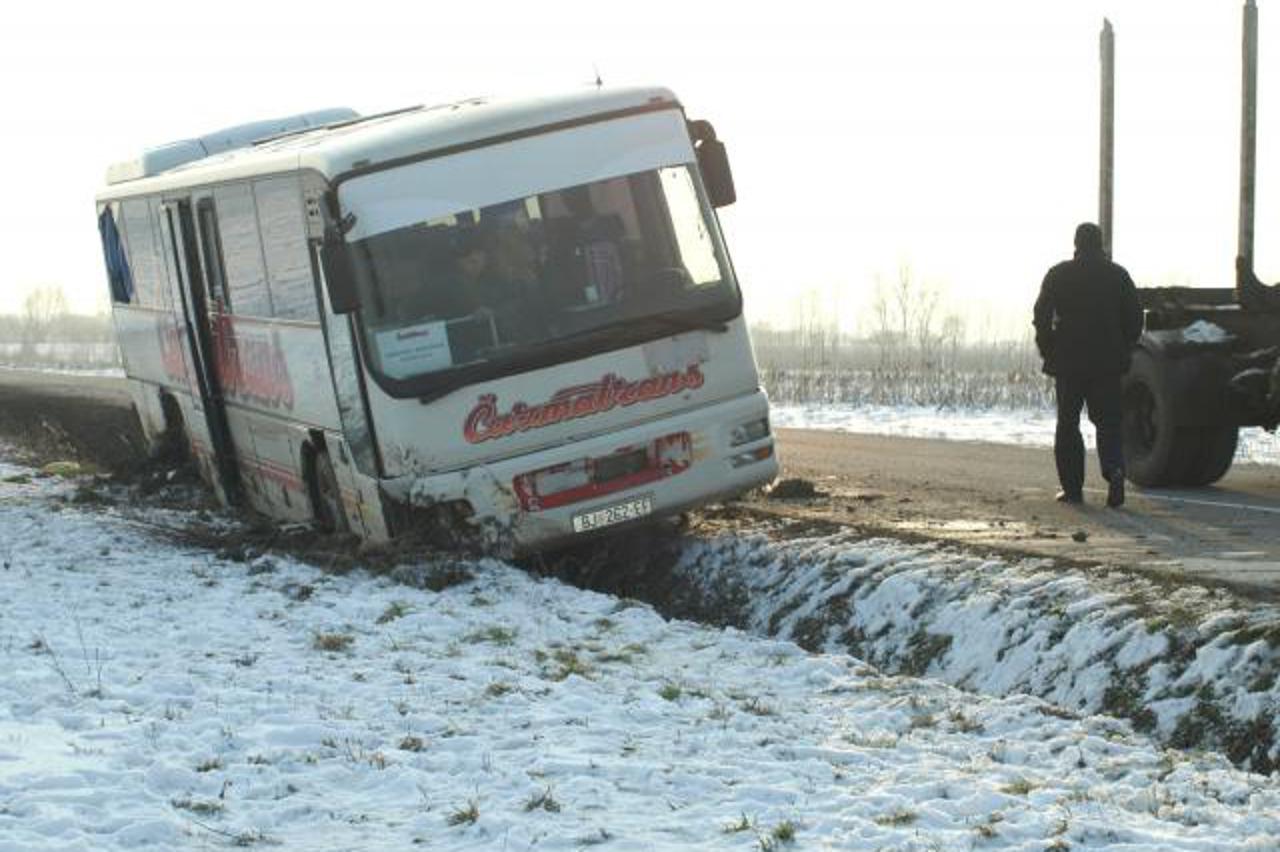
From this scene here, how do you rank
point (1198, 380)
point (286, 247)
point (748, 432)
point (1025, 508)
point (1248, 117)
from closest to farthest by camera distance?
point (748, 432), point (286, 247), point (1025, 508), point (1198, 380), point (1248, 117)

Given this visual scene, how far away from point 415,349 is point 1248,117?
8693 mm

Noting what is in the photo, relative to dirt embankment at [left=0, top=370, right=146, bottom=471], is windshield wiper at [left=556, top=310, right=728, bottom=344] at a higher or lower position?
higher

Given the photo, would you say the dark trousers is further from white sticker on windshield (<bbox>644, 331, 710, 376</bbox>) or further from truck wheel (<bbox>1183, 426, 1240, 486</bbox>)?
white sticker on windshield (<bbox>644, 331, 710, 376</bbox>)

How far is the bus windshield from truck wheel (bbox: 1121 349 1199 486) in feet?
13.9

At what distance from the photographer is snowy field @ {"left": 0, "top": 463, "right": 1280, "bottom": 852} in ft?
22.7

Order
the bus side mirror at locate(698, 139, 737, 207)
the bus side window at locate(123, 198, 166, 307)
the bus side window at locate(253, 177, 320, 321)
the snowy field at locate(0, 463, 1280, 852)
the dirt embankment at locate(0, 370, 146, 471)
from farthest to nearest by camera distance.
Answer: the dirt embankment at locate(0, 370, 146, 471) → the bus side window at locate(123, 198, 166, 307) → the bus side window at locate(253, 177, 320, 321) → the bus side mirror at locate(698, 139, 737, 207) → the snowy field at locate(0, 463, 1280, 852)

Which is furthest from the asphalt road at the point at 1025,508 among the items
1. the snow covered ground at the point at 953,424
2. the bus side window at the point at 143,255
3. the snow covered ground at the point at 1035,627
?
the bus side window at the point at 143,255

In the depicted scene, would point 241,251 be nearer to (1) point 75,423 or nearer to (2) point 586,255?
(2) point 586,255

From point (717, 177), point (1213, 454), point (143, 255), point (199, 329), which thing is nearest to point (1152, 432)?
point (1213, 454)

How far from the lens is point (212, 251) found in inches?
640

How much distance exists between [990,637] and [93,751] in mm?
4519

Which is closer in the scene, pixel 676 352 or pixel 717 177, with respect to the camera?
pixel 676 352

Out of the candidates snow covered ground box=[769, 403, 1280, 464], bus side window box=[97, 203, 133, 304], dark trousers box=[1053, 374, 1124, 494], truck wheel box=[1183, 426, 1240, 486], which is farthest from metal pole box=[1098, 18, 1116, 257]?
bus side window box=[97, 203, 133, 304]

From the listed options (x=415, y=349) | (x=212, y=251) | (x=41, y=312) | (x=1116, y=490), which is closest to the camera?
(x=415, y=349)
